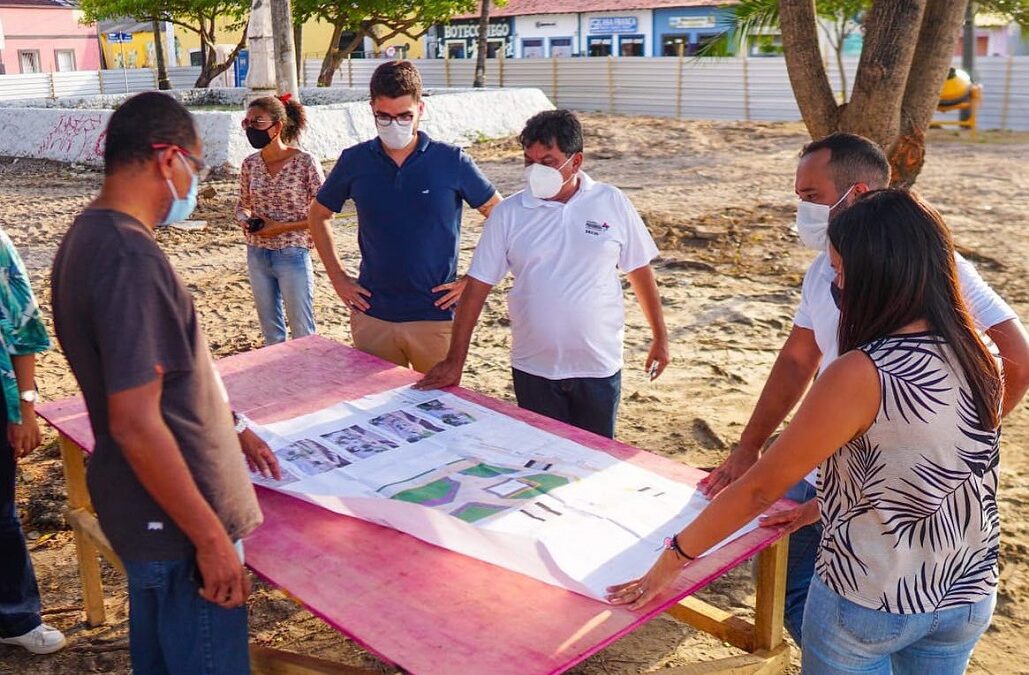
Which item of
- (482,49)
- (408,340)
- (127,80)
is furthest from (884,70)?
(127,80)

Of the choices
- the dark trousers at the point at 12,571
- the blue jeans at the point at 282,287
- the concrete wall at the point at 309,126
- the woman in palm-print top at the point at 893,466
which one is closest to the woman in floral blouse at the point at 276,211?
the blue jeans at the point at 282,287

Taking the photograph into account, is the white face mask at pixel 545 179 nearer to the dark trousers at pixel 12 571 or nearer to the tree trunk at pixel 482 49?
the dark trousers at pixel 12 571

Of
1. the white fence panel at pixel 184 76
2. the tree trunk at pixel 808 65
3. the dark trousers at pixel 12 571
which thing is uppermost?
the white fence panel at pixel 184 76

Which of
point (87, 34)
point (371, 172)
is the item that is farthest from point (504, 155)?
point (87, 34)

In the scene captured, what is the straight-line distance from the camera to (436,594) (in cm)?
199

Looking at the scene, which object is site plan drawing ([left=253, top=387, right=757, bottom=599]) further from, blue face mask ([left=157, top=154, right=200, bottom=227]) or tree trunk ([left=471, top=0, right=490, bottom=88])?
tree trunk ([left=471, top=0, right=490, bottom=88])

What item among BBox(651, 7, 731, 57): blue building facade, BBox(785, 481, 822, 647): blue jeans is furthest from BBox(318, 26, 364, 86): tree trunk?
BBox(785, 481, 822, 647): blue jeans

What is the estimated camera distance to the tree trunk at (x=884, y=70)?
16.4 ft

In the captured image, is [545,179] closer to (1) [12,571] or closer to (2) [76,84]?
(1) [12,571]

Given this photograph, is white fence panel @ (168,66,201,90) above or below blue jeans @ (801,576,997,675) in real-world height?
above

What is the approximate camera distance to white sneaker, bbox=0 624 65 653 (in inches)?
124

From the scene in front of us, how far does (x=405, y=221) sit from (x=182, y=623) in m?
2.06

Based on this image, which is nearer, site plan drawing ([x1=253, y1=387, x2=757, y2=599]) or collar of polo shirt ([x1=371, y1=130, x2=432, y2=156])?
site plan drawing ([x1=253, y1=387, x2=757, y2=599])

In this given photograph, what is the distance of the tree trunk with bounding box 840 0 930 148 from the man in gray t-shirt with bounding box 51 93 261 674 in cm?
414
